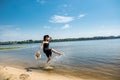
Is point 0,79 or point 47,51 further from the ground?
point 47,51

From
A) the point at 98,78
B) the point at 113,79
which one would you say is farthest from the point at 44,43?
the point at 113,79

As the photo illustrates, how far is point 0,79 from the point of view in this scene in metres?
8.87

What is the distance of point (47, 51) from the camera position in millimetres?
12883

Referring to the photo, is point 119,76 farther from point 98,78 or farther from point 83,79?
point 83,79

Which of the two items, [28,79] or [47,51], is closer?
[28,79]

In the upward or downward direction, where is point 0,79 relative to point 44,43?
downward

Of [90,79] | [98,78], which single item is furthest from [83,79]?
[98,78]

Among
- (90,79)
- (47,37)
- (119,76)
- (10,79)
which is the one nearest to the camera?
(10,79)

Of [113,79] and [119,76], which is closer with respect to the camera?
[113,79]

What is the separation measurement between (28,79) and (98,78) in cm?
455

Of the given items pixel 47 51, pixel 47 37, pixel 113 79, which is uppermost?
pixel 47 37

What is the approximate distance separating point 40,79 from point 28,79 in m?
0.67

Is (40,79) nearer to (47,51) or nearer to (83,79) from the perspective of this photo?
(83,79)

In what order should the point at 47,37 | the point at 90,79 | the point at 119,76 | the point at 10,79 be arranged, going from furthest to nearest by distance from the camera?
the point at 47,37 → the point at 119,76 → the point at 90,79 → the point at 10,79
